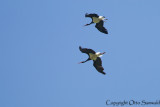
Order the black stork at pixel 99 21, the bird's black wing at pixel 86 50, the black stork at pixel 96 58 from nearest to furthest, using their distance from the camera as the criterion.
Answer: the bird's black wing at pixel 86 50
the black stork at pixel 96 58
the black stork at pixel 99 21

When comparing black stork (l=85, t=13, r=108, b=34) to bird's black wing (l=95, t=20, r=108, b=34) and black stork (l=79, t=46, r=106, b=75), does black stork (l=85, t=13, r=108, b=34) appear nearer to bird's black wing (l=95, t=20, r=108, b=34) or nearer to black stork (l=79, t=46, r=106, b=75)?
bird's black wing (l=95, t=20, r=108, b=34)

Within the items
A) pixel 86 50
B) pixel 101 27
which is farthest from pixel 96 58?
pixel 101 27

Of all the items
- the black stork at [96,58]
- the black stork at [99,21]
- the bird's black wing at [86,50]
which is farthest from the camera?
the black stork at [99,21]

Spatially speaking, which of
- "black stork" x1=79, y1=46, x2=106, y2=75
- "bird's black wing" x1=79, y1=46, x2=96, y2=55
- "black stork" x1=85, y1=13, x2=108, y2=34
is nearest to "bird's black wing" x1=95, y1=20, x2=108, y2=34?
"black stork" x1=85, y1=13, x2=108, y2=34

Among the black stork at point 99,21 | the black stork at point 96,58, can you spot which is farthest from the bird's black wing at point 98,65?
the black stork at point 99,21

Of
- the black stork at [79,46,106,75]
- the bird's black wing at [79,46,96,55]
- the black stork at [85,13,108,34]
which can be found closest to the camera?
the bird's black wing at [79,46,96,55]

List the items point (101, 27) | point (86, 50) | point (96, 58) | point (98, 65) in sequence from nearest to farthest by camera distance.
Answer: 1. point (86, 50)
2. point (98, 65)
3. point (96, 58)
4. point (101, 27)

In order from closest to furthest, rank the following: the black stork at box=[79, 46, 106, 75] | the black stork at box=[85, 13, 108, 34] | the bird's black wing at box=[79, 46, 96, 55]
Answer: the bird's black wing at box=[79, 46, 96, 55] → the black stork at box=[79, 46, 106, 75] → the black stork at box=[85, 13, 108, 34]

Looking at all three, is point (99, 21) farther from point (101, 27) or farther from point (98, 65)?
point (98, 65)

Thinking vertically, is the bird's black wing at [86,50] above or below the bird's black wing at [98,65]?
above

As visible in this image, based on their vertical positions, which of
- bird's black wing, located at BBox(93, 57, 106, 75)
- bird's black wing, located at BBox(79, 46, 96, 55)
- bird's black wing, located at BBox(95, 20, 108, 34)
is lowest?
bird's black wing, located at BBox(93, 57, 106, 75)

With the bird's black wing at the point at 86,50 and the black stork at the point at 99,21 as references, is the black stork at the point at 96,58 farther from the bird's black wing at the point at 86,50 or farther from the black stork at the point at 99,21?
the black stork at the point at 99,21

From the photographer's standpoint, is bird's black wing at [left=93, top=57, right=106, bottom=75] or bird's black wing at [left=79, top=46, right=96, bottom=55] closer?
bird's black wing at [left=79, top=46, right=96, bottom=55]

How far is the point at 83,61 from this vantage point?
30.3 metres
